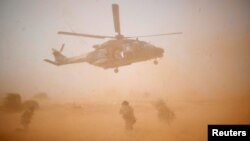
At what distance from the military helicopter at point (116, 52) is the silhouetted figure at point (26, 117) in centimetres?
55

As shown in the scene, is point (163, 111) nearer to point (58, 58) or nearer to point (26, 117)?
point (58, 58)

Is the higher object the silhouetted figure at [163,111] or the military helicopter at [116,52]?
the military helicopter at [116,52]

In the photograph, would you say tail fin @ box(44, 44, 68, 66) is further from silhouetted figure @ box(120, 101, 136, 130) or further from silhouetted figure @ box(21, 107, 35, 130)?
silhouetted figure @ box(120, 101, 136, 130)

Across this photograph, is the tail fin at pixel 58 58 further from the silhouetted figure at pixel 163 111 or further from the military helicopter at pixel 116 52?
the silhouetted figure at pixel 163 111

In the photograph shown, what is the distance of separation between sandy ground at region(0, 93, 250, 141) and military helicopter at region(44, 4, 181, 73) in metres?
0.44

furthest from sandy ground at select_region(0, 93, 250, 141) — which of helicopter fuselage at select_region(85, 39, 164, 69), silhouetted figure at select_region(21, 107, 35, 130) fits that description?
helicopter fuselage at select_region(85, 39, 164, 69)

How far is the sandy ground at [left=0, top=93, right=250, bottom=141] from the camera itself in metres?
3.34

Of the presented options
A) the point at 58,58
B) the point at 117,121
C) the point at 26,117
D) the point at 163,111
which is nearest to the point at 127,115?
the point at 117,121

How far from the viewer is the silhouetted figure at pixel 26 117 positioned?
11.0 feet

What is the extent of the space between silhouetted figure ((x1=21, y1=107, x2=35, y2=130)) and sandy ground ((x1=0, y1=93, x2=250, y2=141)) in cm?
4

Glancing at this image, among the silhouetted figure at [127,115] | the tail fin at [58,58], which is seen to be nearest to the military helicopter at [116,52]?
the tail fin at [58,58]

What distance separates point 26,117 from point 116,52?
1163mm

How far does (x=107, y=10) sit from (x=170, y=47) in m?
0.77

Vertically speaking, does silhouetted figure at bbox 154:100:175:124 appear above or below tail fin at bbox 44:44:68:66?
below
